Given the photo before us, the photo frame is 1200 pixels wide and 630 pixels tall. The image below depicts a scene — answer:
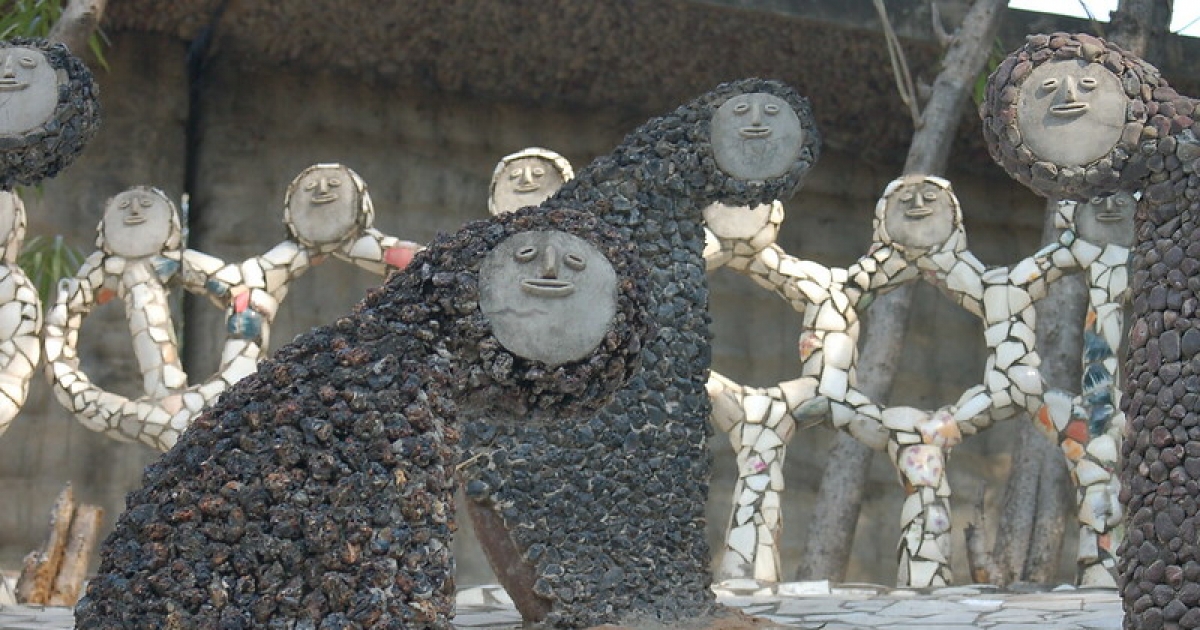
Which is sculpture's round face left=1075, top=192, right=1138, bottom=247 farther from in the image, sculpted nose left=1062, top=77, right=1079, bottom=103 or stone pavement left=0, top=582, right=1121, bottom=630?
sculpted nose left=1062, top=77, right=1079, bottom=103

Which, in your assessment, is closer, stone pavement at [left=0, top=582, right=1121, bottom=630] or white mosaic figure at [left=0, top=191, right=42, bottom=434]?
stone pavement at [left=0, top=582, right=1121, bottom=630]

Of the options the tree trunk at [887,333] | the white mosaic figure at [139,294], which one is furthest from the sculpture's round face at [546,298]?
the tree trunk at [887,333]

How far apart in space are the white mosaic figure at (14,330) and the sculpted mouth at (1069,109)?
494 cm

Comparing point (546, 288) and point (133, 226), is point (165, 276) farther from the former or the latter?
point (546, 288)

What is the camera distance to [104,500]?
34.7ft

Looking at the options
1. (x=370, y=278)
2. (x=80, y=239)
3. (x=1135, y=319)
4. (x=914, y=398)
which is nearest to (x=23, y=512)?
(x=80, y=239)

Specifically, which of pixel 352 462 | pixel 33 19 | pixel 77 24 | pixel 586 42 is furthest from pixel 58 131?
pixel 586 42

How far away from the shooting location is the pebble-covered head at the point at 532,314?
11.9 feet

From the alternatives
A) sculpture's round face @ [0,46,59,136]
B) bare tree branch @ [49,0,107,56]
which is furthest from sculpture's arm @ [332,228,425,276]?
sculpture's round face @ [0,46,59,136]

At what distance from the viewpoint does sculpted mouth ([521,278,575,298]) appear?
3.65 m

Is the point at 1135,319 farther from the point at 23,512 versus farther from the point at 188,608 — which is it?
the point at 23,512

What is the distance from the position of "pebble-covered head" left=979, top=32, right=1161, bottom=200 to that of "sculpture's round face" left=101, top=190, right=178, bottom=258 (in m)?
4.56

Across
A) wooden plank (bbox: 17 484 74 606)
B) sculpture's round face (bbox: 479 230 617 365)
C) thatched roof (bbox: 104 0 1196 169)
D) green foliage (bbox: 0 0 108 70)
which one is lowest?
wooden plank (bbox: 17 484 74 606)

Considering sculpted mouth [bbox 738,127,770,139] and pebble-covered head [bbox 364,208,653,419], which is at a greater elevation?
sculpted mouth [bbox 738,127,770,139]
